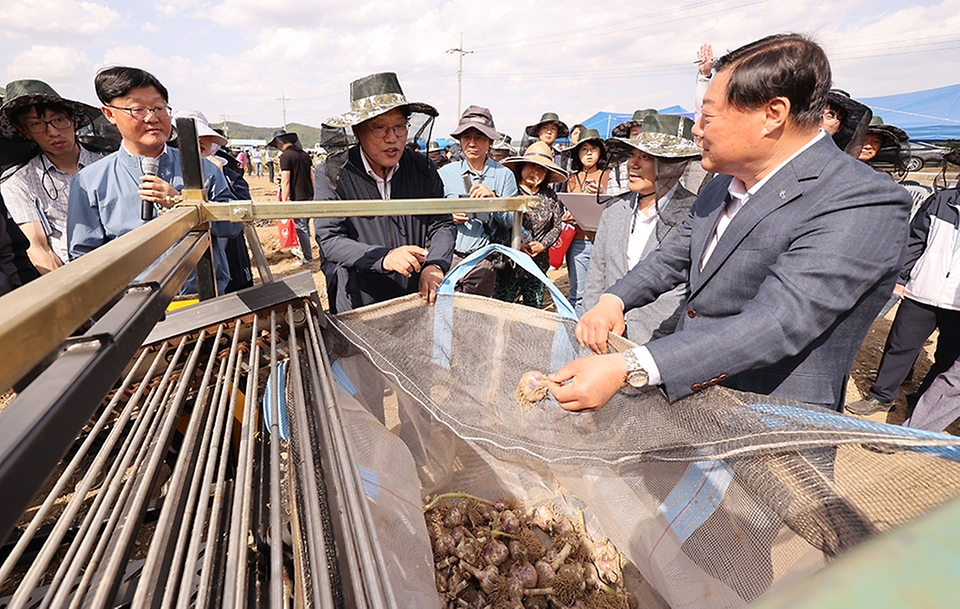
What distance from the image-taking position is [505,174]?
380 centimetres

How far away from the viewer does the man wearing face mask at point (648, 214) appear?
2.37 meters

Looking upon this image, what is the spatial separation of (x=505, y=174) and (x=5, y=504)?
12.1 ft

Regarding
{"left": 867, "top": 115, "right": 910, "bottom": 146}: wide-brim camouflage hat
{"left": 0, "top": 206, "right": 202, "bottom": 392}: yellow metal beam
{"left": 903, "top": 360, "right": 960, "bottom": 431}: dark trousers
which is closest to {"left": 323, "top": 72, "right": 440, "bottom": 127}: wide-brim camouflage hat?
{"left": 0, "top": 206, "right": 202, "bottom": 392}: yellow metal beam

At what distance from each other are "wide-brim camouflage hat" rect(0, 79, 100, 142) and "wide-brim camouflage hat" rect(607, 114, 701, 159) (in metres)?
3.42

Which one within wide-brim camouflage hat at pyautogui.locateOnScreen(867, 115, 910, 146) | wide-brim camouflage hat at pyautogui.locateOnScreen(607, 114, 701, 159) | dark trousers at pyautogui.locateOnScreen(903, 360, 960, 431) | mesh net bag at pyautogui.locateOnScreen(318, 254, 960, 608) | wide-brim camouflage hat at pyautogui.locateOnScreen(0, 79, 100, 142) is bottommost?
dark trousers at pyautogui.locateOnScreen(903, 360, 960, 431)

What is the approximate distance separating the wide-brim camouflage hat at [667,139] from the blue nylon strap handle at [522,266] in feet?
4.00

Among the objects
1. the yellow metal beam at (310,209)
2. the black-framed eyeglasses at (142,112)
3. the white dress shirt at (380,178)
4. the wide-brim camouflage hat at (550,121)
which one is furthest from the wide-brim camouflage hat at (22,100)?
the wide-brim camouflage hat at (550,121)

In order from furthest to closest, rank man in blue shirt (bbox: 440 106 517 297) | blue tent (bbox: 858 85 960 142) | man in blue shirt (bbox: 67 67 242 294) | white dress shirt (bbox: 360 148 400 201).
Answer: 1. blue tent (bbox: 858 85 960 142)
2. man in blue shirt (bbox: 440 106 517 297)
3. white dress shirt (bbox: 360 148 400 201)
4. man in blue shirt (bbox: 67 67 242 294)

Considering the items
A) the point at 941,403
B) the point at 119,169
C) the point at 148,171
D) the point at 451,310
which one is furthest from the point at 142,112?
the point at 941,403

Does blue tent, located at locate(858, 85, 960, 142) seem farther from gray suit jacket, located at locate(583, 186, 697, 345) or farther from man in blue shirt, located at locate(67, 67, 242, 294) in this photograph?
man in blue shirt, located at locate(67, 67, 242, 294)

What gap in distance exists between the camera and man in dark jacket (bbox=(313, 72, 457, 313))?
7.24 ft

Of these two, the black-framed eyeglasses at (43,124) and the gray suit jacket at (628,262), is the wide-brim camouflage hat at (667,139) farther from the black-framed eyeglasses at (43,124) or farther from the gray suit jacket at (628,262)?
the black-framed eyeglasses at (43,124)

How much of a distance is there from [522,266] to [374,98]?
1292 millimetres

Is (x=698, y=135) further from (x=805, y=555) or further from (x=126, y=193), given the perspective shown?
(x=126, y=193)
